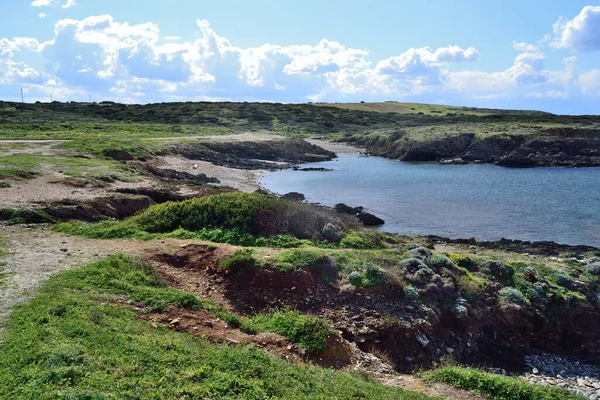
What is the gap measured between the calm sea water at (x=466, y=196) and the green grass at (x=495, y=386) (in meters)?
20.5

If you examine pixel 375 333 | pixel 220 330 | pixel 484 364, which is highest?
pixel 220 330

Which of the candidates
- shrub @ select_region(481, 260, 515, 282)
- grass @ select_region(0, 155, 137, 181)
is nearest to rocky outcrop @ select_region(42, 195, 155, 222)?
grass @ select_region(0, 155, 137, 181)

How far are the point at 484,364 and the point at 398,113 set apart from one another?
473 feet

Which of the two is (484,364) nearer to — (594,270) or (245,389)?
(245,389)

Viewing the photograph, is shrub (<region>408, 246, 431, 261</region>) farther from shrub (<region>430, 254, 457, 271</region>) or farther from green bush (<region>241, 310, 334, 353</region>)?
green bush (<region>241, 310, 334, 353</region>)

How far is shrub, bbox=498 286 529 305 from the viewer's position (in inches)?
633

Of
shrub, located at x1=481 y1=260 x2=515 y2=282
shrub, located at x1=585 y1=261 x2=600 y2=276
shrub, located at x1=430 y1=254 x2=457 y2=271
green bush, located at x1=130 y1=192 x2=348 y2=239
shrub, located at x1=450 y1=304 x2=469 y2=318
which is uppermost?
green bush, located at x1=130 y1=192 x2=348 y2=239

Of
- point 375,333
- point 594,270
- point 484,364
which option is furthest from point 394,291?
point 594,270

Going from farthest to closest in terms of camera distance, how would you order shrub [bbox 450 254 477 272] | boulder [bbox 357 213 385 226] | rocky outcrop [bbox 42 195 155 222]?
1. boulder [bbox 357 213 385 226]
2. rocky outcrop [bbox 42 195 155 222]
3. shrub [bbox 450 254 477 272]

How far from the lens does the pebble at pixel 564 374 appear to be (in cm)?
1266

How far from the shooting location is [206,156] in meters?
57.9

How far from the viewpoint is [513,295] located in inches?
640

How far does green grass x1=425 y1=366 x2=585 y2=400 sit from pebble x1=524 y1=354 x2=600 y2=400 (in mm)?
2119

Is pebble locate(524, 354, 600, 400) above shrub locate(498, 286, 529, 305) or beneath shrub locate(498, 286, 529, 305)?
beneath
